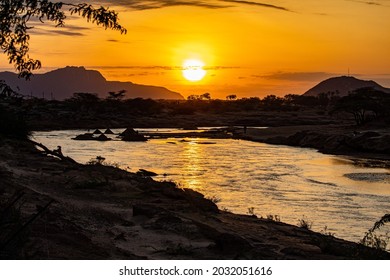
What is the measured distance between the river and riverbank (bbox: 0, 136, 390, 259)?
3.71 metres

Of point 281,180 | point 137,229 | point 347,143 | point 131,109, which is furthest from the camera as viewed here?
point 131,109

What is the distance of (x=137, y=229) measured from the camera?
14.4 m

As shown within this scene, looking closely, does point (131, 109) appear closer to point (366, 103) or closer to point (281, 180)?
point (366, 103)

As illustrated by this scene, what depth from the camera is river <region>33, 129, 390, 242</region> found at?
22.3 meters

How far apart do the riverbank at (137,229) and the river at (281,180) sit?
146 inches

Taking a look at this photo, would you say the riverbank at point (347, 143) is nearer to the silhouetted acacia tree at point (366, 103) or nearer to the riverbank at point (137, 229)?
the silhouetted acacia tree at point (366, 103)

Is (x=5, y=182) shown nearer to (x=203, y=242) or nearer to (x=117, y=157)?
(x=203, y=242)

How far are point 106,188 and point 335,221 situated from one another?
8505 mm

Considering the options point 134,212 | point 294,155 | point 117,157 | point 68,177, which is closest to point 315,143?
point 294,155

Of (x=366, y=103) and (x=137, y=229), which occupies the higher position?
(x=366, y=103)

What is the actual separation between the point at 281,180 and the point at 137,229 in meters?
20.2

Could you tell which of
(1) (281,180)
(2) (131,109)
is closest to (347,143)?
(1) (281,180)

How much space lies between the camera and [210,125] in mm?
113625

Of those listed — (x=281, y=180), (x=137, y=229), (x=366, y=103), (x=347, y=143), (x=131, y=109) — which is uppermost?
(x=366, y=103)
